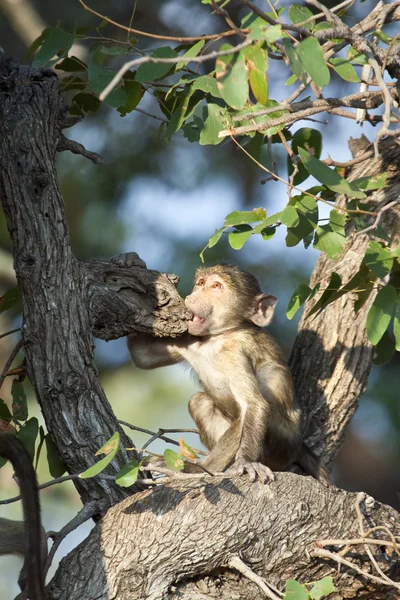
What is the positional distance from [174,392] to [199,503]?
145 inches

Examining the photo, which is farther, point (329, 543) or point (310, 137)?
point (310, 137)

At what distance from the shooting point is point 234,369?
416 cm

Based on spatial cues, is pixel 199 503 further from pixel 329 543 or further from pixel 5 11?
pixel 5 11

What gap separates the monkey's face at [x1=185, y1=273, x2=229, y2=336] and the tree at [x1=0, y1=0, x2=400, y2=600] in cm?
20

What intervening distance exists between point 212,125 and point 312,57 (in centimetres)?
94

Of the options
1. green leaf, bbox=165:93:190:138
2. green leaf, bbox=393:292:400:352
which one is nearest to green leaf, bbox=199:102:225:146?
green leaf, bbox=165:93:190:138

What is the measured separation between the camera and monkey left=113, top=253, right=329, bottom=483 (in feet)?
13.1

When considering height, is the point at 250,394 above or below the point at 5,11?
below

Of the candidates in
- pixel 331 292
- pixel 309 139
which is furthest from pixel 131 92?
pixel 331 292

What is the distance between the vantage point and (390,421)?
22.2 ft

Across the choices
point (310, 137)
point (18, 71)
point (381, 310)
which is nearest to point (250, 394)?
point (381, 310)

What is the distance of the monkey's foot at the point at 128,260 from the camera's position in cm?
388

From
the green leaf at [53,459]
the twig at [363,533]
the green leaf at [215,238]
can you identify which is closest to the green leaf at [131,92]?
the green leaf at [215,238]

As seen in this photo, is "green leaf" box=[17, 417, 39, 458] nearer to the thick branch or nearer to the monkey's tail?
the thick branch
